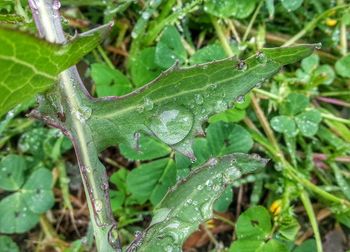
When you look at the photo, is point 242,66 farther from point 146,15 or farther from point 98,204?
point 146,15

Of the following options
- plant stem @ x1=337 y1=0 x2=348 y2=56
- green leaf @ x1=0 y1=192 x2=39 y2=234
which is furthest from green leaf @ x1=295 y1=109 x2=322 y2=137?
green leaf @ x1=0 y1=192 x2=39 y2=234

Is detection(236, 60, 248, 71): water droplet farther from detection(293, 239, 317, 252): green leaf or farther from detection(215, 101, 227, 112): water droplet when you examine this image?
detection(293, 239, 317, 252): green leaf

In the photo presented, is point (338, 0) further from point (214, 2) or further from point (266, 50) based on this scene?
point (266, 50)

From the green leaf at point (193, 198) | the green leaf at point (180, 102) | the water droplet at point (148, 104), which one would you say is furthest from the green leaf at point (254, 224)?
the water droplet at point (148, 104)

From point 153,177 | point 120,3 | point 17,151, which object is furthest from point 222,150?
point 17,151

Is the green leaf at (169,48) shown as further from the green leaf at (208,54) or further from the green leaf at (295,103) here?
the green leaf at (295,103)

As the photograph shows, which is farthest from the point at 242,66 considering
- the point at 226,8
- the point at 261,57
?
the point at 226,8

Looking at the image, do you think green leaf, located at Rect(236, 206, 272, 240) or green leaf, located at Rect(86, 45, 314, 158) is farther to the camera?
green leaf, located at Rect(236, 206, 272, 240)
